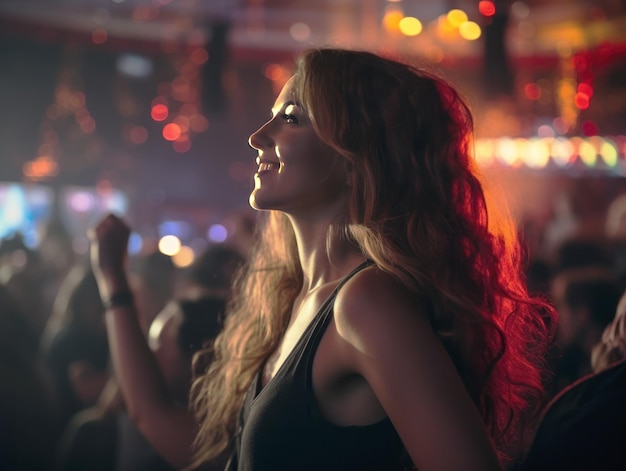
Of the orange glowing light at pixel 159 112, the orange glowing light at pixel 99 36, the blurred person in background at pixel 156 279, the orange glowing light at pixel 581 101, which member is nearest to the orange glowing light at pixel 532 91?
the orange glowing light at pixel 581 101

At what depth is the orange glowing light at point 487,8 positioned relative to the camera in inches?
274

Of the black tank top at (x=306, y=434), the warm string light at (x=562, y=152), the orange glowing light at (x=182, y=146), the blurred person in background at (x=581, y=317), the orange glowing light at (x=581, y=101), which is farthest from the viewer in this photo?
the orange glowing light at (x=182, y=146)

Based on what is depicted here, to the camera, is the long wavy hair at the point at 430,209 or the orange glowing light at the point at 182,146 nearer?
the long wavy hair at the point at 430,209

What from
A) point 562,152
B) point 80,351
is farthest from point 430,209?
point 562,152

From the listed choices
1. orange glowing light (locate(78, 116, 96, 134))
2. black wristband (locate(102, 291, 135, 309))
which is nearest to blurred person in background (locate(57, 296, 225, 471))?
black wristband (locate(102, 291, 135, 309))

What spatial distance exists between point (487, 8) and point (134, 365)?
20.4ft

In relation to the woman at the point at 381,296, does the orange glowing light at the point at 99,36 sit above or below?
above

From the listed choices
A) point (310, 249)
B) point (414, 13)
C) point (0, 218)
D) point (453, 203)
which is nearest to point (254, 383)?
point (310, 249)

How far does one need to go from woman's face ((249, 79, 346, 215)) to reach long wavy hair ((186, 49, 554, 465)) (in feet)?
0.11

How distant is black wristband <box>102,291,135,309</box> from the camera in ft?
5.75

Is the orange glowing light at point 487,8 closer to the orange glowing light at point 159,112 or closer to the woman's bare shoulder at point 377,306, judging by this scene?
the orange glowing light at point 159,112

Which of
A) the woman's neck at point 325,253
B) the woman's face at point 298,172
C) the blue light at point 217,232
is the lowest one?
the blue light at point 217,232

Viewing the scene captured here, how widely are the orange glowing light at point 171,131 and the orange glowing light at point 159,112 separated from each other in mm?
146

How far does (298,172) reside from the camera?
1329 mm
